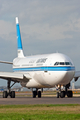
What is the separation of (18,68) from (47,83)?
341 inches

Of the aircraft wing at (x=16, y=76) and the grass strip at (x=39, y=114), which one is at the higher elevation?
the aircraft wing at (x=16, y=76)

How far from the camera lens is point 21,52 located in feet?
192

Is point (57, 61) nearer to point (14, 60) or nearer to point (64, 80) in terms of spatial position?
point (64, 80)

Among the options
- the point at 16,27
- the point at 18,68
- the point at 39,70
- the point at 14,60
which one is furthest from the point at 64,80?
the point at 16,27

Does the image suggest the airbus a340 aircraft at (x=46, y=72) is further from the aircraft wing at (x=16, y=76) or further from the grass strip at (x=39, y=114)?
the grass strip at (x=39, y=114)

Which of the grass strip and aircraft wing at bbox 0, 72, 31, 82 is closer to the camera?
the grass strip

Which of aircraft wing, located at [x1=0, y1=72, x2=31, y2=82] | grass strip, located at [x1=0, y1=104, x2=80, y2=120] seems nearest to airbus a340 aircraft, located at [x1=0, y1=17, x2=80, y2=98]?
aircraft wing, located at [x1=0, y1=72, x2=31, y2=82]

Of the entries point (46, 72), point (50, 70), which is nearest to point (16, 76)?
point (46, 72)

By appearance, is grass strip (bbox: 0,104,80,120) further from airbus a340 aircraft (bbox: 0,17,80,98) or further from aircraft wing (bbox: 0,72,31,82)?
aircraft wing (bbox: 0,72,31,82)

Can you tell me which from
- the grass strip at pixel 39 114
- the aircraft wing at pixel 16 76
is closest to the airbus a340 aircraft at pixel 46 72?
the aircraft wing at pixel 16 76

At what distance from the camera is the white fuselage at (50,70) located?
40.4 meters

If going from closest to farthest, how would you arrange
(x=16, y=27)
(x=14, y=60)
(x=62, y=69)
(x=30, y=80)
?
(x=62, y=69) < (x=30, y=80) < (x=14, y=60) < (x=16, y=27)

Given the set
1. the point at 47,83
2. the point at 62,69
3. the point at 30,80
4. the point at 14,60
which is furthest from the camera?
the point at 14,60

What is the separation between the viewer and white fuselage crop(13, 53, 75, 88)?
40406 mm
